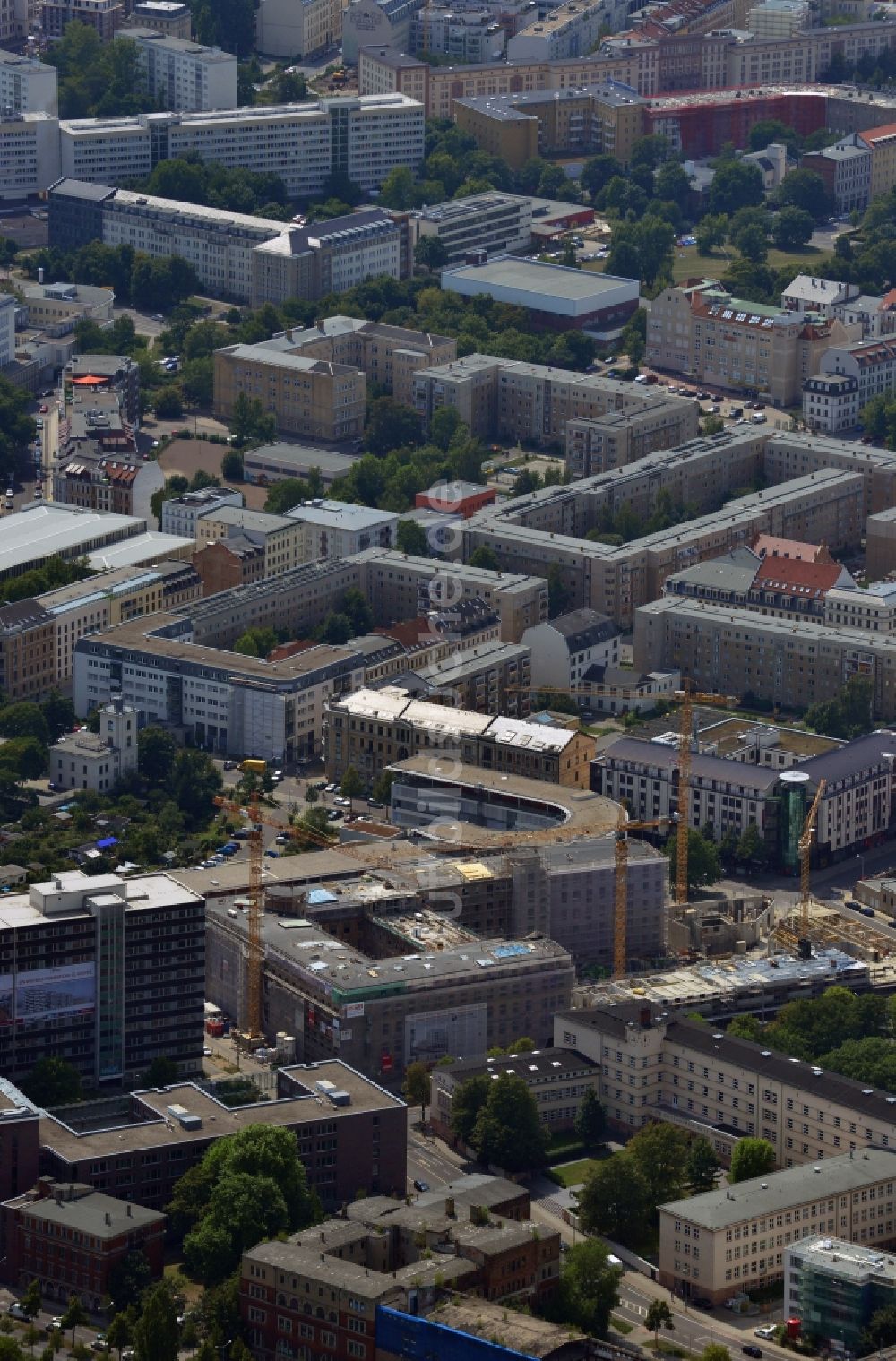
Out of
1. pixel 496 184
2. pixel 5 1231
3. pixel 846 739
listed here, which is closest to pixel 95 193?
pixel 496 184

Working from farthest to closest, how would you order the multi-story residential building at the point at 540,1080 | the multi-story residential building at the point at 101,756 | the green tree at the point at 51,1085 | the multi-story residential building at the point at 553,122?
1. the multi-story residential building at the point at 553,122
2. the multi-story residential building at the point at 101,756
3. the multi-story residential building at the point at 540,1080
4. the green tree at the point at 51,1085

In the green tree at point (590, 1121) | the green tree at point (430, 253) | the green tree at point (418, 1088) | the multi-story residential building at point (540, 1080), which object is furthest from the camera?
the green tree at point (430, 253)

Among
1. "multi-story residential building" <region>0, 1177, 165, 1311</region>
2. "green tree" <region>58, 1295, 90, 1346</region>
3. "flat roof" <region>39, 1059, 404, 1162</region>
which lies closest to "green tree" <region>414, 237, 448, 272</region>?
"flat roof" <region>39, 1059, 404, 1162</region>

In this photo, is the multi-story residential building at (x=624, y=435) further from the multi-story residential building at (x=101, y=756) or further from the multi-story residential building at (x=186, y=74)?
the multi-story residential building at (x=186, y=74)

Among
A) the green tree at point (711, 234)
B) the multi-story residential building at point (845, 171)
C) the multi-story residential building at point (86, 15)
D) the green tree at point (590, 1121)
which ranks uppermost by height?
the multi-story residential building at point (86, 15)

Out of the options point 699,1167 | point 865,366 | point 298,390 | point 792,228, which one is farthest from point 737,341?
point 699,1167

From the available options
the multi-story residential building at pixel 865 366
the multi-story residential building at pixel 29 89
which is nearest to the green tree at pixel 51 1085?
the multi-story residential building at pixel 865 366
